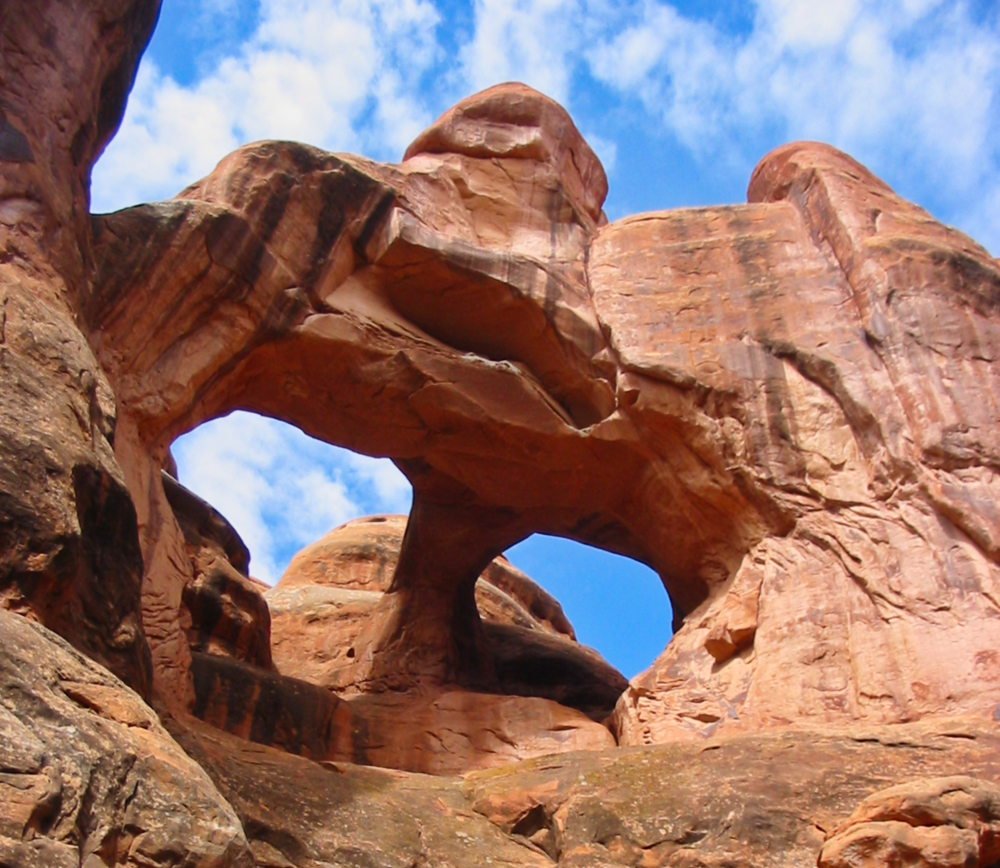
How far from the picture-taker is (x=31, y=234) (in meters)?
10.2

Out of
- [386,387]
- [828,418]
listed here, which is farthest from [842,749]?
[386,387]

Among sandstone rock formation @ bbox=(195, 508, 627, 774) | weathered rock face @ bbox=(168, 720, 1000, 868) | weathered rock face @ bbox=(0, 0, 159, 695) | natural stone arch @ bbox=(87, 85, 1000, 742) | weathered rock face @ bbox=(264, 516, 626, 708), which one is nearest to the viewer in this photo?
weathered rock face @ bbox=(0, 0, 159, 695)

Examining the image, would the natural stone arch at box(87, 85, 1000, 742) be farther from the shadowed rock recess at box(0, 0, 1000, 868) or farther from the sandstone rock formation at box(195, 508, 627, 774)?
the sandstone rock formation at box(195, 508, 627, 774)

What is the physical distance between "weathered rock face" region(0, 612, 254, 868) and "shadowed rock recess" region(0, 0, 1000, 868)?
0.02 meters

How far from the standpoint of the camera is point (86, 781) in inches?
220

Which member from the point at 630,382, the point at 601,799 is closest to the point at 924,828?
the point at 601,799

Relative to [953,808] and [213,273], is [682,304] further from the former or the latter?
[953,808]

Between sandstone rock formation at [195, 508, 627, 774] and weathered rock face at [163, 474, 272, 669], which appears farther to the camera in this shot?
weathered rock face at [163, 474, 272, 669]

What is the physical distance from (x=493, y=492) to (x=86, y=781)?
10.7 metres

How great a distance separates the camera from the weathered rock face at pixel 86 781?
5.22m

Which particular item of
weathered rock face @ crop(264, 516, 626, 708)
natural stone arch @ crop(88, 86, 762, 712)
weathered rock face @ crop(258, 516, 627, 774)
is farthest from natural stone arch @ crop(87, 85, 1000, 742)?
weathered rock face @ crop(264, 516, 626, 708)

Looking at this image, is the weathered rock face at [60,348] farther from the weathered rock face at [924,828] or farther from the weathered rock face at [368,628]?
the weathered rock face at [368,628]

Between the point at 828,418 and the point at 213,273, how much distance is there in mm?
7091

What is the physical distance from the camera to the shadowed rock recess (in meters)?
7.88
